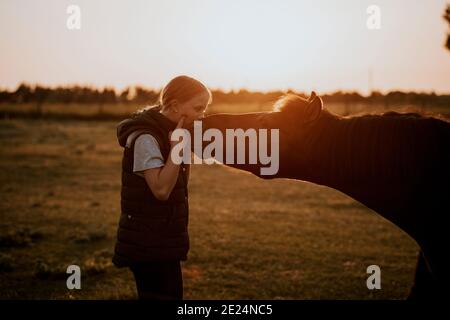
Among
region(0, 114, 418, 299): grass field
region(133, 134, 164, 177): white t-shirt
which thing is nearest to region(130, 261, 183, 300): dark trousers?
region(133, 134, 164, 177): white t-shirt

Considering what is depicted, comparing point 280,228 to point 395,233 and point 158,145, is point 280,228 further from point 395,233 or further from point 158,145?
point 158,145

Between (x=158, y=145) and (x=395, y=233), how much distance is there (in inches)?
257

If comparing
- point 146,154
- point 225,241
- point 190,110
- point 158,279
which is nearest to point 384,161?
point 190,110

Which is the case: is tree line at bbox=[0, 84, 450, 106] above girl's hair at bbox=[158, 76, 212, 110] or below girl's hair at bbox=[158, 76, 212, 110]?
above

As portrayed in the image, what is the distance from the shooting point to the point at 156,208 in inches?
124

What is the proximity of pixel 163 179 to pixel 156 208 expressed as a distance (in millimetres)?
294

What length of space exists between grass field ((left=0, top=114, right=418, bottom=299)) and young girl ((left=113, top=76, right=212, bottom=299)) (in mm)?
2441

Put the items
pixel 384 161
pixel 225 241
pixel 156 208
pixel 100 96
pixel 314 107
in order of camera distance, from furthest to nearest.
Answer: pixel 100 96 → pixel 225 241 → pixel 156 208 → pixel 314 107 → pixel 384 161

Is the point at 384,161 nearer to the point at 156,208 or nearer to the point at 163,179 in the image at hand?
the point at 163,179

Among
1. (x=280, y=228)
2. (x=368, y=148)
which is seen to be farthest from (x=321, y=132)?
(x=280, y=228)

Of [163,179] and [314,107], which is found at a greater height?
[314,107]

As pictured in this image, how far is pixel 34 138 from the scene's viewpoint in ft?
78.2

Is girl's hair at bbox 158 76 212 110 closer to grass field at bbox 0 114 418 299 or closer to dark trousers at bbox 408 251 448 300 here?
dark trousers at bbox 408 251 448 300

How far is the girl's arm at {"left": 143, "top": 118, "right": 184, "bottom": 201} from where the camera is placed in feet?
9.62
